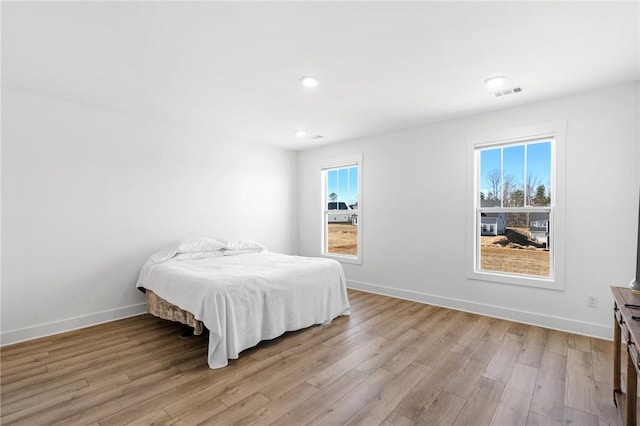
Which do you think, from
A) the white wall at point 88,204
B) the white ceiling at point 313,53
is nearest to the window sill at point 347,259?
the white wall at point 88,204

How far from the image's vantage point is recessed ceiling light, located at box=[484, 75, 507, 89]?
2791 mm

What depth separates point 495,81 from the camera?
9.38 feet

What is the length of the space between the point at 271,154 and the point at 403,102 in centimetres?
276

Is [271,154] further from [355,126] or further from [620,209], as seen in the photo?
[620,209]

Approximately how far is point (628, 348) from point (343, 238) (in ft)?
13.4

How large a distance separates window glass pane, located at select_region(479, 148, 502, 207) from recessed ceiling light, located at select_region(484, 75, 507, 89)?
1.07 metres

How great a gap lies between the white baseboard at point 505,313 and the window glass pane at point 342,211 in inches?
35.3

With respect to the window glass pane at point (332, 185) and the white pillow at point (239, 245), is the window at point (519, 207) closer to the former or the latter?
the window glass pane at point (332, 185)

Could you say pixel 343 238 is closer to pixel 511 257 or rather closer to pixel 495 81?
pixel 511 257

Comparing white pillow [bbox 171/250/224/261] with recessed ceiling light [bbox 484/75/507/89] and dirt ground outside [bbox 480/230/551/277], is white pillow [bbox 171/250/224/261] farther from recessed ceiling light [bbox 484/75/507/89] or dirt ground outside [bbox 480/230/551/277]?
recessed ceiling light [bbox 484/75/507/89]

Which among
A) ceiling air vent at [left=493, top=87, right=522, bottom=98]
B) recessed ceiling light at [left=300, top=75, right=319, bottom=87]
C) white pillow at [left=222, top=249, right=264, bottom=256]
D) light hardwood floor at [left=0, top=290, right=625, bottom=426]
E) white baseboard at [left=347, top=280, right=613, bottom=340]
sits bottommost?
light hardwood floor at [left=0, top=290, right=625, bottom=426]

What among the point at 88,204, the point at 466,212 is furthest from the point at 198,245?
the point at 466,212

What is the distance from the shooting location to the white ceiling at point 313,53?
1.91m

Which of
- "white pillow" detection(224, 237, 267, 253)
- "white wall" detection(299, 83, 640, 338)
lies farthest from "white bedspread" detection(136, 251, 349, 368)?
"white wall" detection(299, 83, 640, 338)
